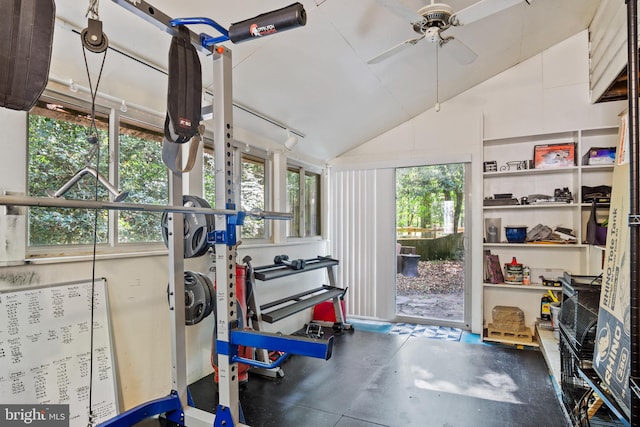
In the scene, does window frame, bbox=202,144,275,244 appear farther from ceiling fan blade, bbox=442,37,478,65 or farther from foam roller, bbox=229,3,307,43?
ceiling fan blade, bbox=442,37,478,65

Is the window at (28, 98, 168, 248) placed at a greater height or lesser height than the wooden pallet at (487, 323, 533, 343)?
greater

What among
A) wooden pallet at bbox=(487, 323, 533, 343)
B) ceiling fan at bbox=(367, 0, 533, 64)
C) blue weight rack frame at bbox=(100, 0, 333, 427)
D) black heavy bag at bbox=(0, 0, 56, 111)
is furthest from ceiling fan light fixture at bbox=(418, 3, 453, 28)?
wooden pallet at bbox=(487, 323, 533, 343)

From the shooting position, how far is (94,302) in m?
2.01

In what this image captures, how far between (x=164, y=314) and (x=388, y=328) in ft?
9.23

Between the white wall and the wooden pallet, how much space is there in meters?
0.20

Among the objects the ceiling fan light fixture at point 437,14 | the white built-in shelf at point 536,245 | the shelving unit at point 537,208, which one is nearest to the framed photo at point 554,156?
the shelving unit at point 537,208

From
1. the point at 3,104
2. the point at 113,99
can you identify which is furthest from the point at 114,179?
the point at 3,104

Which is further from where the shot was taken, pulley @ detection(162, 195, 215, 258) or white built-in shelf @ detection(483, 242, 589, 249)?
white built-in shelf @ detection(483, 242, 589, 249)

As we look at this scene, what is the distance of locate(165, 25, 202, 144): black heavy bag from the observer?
1435mm

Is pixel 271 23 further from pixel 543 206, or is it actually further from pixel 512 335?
pixel 512 335

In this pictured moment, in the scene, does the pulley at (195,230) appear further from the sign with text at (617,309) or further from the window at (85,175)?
the sign with text at (617,309)

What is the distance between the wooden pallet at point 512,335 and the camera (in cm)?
369

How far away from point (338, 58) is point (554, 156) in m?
2.67

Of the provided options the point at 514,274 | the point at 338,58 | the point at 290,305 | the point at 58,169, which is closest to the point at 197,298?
the point at 58,169
